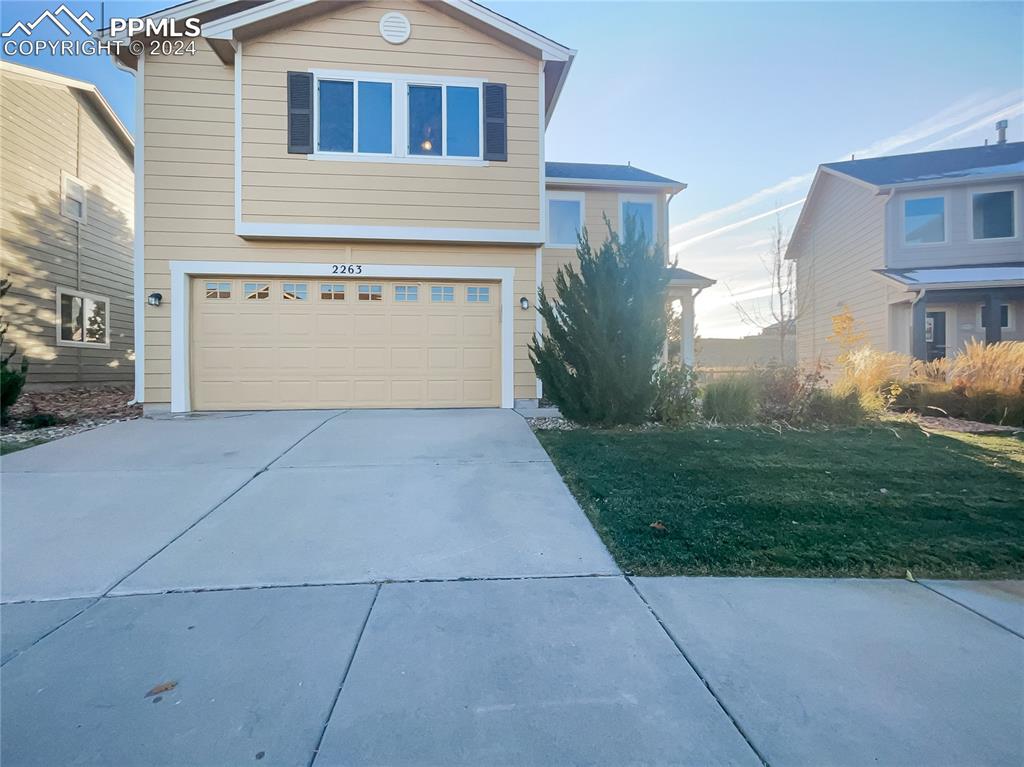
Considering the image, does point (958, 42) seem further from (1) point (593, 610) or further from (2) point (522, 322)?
(1) point (593, 610)

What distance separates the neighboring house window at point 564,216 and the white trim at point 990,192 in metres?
11.4

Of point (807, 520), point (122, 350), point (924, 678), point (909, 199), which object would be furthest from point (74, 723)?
point (909, 199)

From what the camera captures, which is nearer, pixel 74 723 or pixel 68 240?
pixel 74 723

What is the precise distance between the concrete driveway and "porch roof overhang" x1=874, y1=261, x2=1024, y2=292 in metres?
13.1

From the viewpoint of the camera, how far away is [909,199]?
46.0 feet

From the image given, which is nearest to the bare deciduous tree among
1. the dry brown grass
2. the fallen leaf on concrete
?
the dry brown grass

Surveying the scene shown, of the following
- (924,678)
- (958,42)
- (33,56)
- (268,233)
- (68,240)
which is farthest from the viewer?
(68,240)

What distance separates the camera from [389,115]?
8.06m

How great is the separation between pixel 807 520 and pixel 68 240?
1652cm

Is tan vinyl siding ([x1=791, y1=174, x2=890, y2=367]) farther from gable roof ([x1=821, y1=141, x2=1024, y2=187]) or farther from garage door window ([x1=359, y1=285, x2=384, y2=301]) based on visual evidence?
garage door window ([x1=359, y1=285, x2=384, y2=301])

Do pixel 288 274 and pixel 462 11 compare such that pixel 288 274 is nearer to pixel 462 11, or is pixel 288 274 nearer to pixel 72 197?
pixel 462 11

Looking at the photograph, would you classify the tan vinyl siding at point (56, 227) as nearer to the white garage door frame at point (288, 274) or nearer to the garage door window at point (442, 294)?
the white garage door frame at point (288, 274)

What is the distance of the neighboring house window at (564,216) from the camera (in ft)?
39.2

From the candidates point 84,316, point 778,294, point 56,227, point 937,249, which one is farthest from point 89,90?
point 937,249
